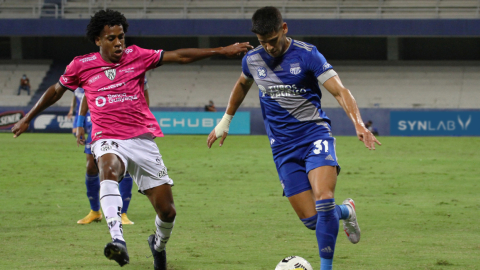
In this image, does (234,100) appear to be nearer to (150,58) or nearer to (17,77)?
(150,58)

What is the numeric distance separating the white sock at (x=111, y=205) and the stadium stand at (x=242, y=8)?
30.9 metres

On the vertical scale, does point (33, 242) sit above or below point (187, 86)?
above

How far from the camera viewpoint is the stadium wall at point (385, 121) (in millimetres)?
29000

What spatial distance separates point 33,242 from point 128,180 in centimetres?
154

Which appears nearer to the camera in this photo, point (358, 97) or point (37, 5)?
point (358, 97)

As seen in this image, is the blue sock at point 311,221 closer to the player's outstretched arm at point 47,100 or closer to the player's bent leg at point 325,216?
the player's bent leg at point 325,216

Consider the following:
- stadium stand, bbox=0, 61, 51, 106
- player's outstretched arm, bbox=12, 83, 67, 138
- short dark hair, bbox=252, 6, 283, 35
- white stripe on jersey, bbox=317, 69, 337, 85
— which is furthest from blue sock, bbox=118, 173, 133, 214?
stadium stand, bbox=0, 61, 51, 106

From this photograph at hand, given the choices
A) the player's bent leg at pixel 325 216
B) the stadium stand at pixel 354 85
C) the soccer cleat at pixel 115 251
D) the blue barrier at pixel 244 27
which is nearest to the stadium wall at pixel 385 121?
the stadium stand at pixel 354 85

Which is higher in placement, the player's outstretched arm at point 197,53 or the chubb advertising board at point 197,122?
the player's outstretched arm at point 197,53

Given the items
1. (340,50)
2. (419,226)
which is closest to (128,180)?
(419,226)

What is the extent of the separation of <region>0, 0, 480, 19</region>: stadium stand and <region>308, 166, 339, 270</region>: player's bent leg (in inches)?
1198

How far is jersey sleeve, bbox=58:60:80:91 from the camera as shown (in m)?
5.84

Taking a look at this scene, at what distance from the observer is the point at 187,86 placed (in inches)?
1409

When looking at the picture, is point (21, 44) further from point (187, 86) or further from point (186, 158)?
point (186, 158)
